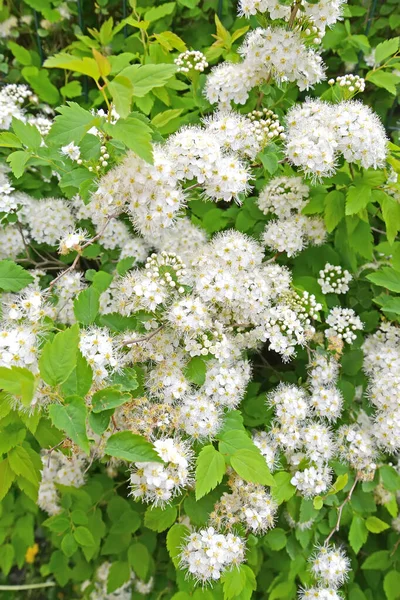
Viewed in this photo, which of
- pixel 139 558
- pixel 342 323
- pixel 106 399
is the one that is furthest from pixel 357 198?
pixel 139 558

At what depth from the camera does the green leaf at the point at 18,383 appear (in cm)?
137

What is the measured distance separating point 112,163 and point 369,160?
108cm

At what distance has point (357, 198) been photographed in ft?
7.05

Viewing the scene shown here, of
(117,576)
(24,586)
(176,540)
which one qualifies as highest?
(176,540)

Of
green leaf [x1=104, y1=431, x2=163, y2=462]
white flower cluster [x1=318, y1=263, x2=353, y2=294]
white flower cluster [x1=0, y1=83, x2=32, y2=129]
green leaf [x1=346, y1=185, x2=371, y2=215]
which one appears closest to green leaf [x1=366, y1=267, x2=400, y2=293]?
white flower cluster [x1=318, y1=263, x2=353, y2=294]

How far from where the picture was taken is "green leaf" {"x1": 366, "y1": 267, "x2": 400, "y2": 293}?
7.33 feet

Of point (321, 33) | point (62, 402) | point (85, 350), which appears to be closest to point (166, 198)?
point (85, 350)

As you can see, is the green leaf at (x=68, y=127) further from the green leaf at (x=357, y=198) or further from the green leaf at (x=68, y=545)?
the green leaf at (x=68, y=545)

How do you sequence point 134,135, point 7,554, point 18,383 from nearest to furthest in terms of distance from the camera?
point 18,383 → point 134,135 → point 7,554

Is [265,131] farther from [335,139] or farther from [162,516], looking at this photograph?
[162,516]

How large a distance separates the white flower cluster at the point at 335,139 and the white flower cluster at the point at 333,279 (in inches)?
20.4

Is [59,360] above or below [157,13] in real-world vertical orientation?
below

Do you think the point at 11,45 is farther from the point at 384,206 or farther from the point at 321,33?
the point at 384,206

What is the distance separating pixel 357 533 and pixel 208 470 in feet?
3.47
